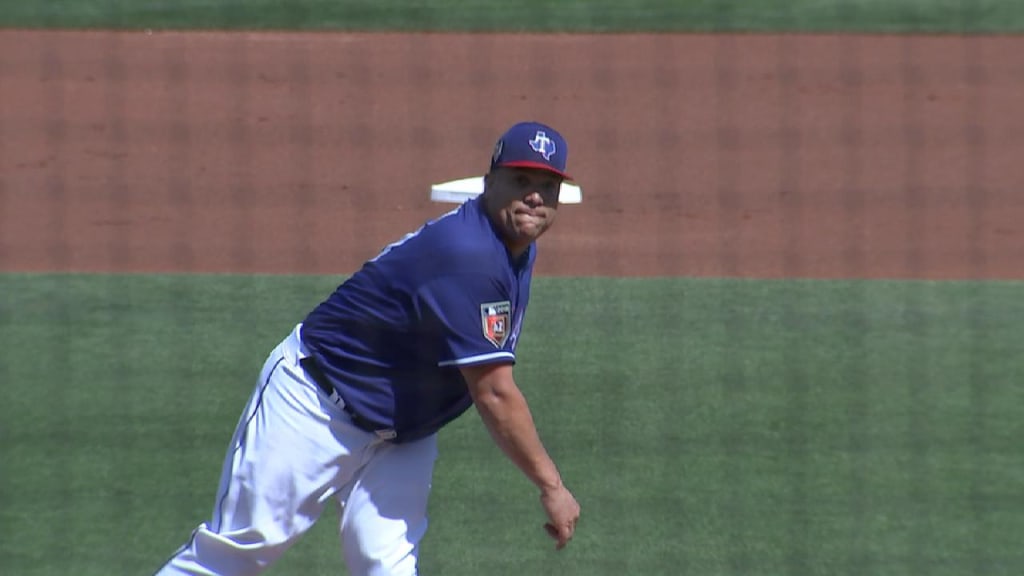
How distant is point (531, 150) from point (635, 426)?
3.10 m

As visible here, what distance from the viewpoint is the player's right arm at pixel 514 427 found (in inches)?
162

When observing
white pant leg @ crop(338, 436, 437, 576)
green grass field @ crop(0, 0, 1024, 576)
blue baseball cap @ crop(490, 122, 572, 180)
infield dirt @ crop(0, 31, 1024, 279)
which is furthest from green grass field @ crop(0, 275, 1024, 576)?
blue baseball cap @ crop(490, 122, 572, 180)

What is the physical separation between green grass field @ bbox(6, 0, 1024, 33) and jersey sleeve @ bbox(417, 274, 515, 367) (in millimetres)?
9367

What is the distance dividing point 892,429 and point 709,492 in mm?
1176

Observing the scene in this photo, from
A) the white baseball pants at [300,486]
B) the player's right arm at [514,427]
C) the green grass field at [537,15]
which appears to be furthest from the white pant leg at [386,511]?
the green grass field at [537,15]

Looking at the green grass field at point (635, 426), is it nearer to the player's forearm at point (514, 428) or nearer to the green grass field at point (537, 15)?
the player's forearm at point (514, 428)

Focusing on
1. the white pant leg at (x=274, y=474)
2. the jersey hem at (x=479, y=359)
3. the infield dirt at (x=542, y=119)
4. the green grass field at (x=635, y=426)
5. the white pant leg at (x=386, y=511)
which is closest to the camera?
the jersey hem at (x=479, y=359)

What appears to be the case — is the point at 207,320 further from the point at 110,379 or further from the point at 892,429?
the point at 892,429

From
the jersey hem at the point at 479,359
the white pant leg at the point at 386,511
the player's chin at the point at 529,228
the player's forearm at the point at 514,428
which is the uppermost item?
the player's chin at the point at 529,228

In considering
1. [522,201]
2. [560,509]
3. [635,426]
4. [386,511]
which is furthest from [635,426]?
[522,201]

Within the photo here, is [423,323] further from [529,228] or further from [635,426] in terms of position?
[635,426]

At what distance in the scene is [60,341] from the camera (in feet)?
26.0

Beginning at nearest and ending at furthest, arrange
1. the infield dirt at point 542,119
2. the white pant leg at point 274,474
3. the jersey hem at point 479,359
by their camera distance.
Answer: the jersey hem at point 479,359
the white pant leg at point 274,474
the infield dirt at point 542,119

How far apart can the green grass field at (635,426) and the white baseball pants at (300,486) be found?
1330 millimetres
